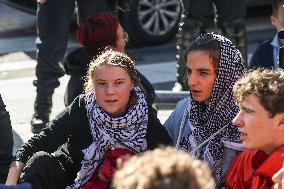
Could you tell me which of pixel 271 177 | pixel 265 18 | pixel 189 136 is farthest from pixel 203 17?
pixel 265 18

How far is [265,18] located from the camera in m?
10.6

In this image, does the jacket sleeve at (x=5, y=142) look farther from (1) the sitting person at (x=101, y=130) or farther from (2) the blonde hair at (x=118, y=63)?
(2) the blonde hair at (x=118, y=63)

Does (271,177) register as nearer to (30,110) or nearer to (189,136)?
(189,136)

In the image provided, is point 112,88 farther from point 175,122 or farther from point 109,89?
point 175,122

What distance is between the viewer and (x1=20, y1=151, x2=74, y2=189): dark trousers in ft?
12.2

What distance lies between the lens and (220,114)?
12.3 feet

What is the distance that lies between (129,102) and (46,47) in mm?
1988

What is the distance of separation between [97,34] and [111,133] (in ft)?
2.82

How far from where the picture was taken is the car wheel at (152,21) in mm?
8625

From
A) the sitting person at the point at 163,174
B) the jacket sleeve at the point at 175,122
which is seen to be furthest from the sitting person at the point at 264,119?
the sitting person at the point at 163,174

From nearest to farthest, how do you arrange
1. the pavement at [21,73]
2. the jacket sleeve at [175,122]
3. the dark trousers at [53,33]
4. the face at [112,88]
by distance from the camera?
1. the face at [112,88]
2. the jacket sleeve at [175,122]
3. the dark trousers at [53,33]
4. the pavement at [21,73]

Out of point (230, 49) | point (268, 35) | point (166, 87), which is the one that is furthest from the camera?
point (268, 35)

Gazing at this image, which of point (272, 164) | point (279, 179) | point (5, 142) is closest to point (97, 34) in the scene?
point (5, 142)

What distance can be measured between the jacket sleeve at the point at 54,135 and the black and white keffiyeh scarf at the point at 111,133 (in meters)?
0.09
